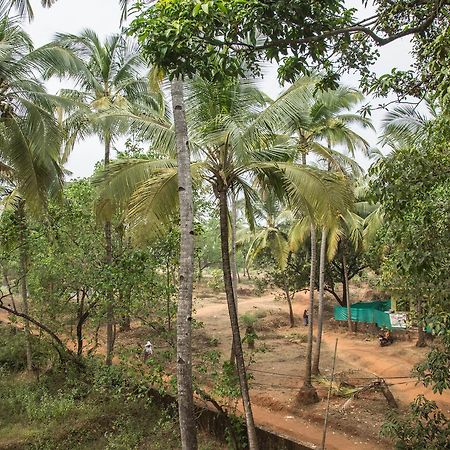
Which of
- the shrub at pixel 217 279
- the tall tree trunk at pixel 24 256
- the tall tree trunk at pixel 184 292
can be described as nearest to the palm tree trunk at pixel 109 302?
the tall tree trunk at pixel 24 256

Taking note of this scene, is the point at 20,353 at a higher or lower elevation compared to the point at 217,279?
lower

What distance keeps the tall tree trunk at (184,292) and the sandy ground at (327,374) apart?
3.53m

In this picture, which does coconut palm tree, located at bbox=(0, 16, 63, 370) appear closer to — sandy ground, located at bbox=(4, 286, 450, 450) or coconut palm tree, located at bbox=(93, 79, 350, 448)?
coconut palm tree, located at bbox=(93, 79, 350, 448)

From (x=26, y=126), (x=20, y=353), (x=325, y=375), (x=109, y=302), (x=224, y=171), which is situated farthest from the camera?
(x=20, y=353)

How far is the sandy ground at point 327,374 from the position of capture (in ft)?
33.8

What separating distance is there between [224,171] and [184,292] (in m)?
2.68

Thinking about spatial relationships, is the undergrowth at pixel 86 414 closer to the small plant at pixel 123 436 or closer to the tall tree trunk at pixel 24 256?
the small plant at pixel 123 436

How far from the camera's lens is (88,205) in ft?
39.3

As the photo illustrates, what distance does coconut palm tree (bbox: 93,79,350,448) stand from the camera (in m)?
7.04

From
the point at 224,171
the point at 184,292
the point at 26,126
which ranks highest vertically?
the point at 26,126

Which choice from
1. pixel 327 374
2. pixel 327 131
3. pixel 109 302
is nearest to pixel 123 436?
pixel 109 302

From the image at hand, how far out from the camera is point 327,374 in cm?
1464

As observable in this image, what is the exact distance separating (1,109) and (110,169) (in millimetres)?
3693

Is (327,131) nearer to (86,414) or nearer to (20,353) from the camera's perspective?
(86,414)
